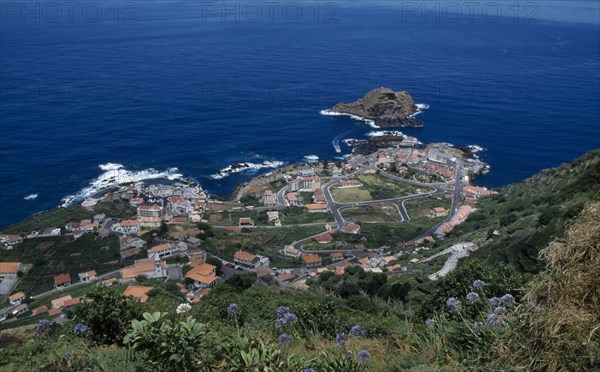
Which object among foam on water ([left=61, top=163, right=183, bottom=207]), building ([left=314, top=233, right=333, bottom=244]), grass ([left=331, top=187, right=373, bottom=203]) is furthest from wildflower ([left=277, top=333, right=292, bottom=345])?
foam on water ([left=61, top=163, right=183, bottom=207])

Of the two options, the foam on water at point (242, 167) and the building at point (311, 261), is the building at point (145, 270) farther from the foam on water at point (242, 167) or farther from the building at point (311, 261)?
the foam on water at point (242, 167)

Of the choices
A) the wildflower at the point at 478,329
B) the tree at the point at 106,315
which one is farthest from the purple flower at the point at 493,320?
the tree at the point at 106,315

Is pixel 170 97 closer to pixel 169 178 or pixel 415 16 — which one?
pixel 169 178

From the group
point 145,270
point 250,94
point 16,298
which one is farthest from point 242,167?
point 16,298

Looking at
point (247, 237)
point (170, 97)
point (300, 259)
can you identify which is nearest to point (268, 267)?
point (300, 259)

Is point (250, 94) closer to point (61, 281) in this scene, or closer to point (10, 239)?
point (10, 239)

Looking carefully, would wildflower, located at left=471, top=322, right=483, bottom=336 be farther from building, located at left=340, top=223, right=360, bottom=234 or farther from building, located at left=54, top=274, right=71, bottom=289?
building, located at left=340, top=223, right=360, bottom=234

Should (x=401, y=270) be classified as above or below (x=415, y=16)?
below
